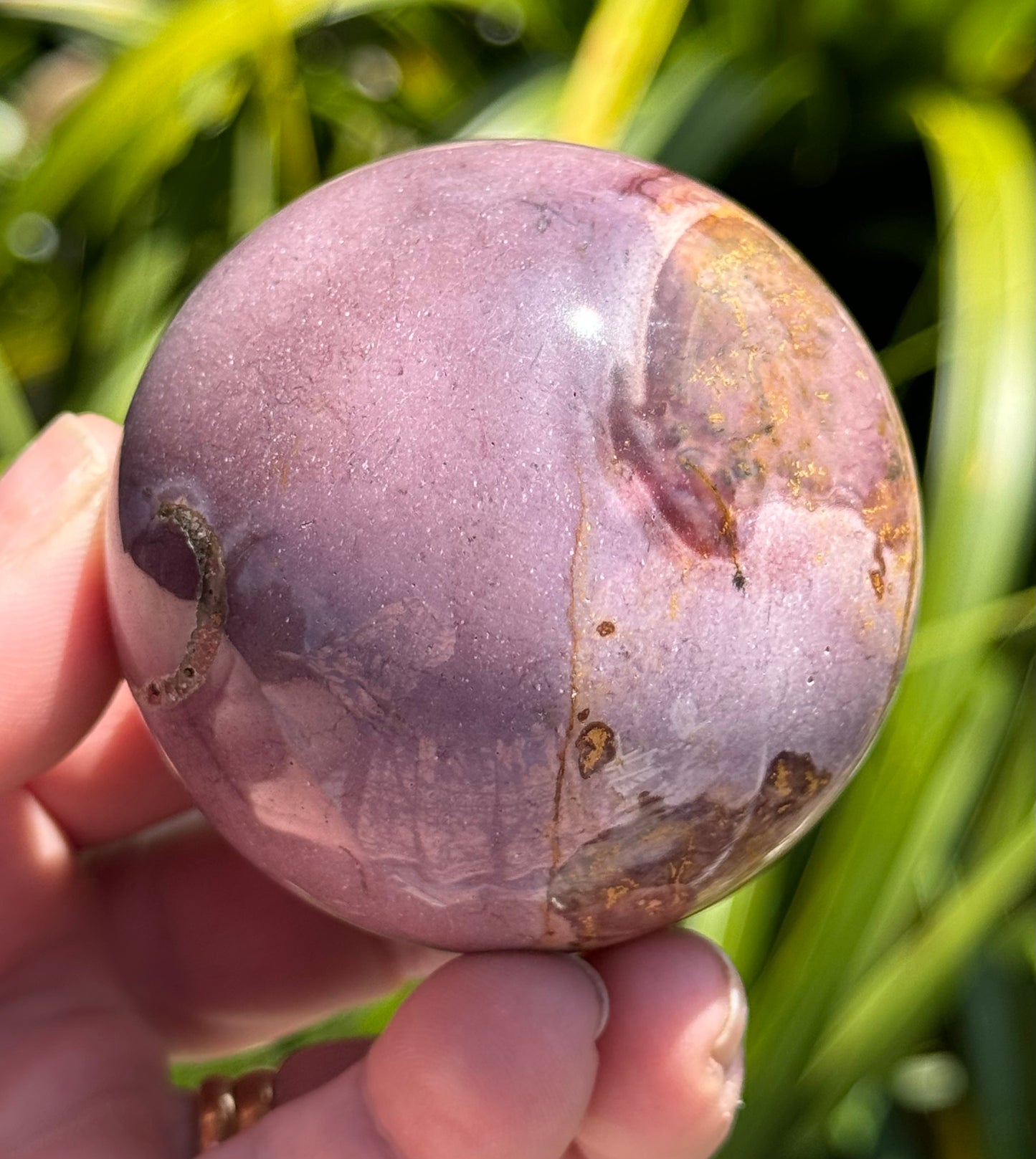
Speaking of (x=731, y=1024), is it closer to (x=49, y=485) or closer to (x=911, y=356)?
(x=49, y=485)

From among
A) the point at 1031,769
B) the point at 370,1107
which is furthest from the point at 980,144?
the point at 370,1107

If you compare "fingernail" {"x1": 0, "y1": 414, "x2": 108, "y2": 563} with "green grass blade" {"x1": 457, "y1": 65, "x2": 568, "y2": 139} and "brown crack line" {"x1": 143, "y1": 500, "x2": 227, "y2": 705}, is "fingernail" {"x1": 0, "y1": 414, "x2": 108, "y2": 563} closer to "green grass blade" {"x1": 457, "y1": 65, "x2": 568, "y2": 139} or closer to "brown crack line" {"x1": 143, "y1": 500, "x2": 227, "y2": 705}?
"brown crack line" {"x1": 143, "y1": 500, "x2": 227, "y2": 705}

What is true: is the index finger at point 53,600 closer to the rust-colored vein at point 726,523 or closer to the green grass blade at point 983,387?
the rust-colored vein at point 726,523

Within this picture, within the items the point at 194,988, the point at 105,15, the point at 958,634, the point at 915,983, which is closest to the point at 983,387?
the point at 958,634

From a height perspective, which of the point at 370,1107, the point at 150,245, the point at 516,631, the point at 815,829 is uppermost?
the point at 516,631

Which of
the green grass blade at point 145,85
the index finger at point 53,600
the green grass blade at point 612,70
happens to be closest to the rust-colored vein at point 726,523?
the index finger at point 53,600

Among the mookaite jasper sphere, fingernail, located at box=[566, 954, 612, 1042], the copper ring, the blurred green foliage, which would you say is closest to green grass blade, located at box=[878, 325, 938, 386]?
the blurred green foliage

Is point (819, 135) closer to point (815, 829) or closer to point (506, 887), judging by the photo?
point (815, 829)

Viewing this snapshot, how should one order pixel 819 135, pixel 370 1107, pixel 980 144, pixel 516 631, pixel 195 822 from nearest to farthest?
pixel 516 631, pixel 370 1107, pixel 195 822, pixel 980 144, pixel 819 135
